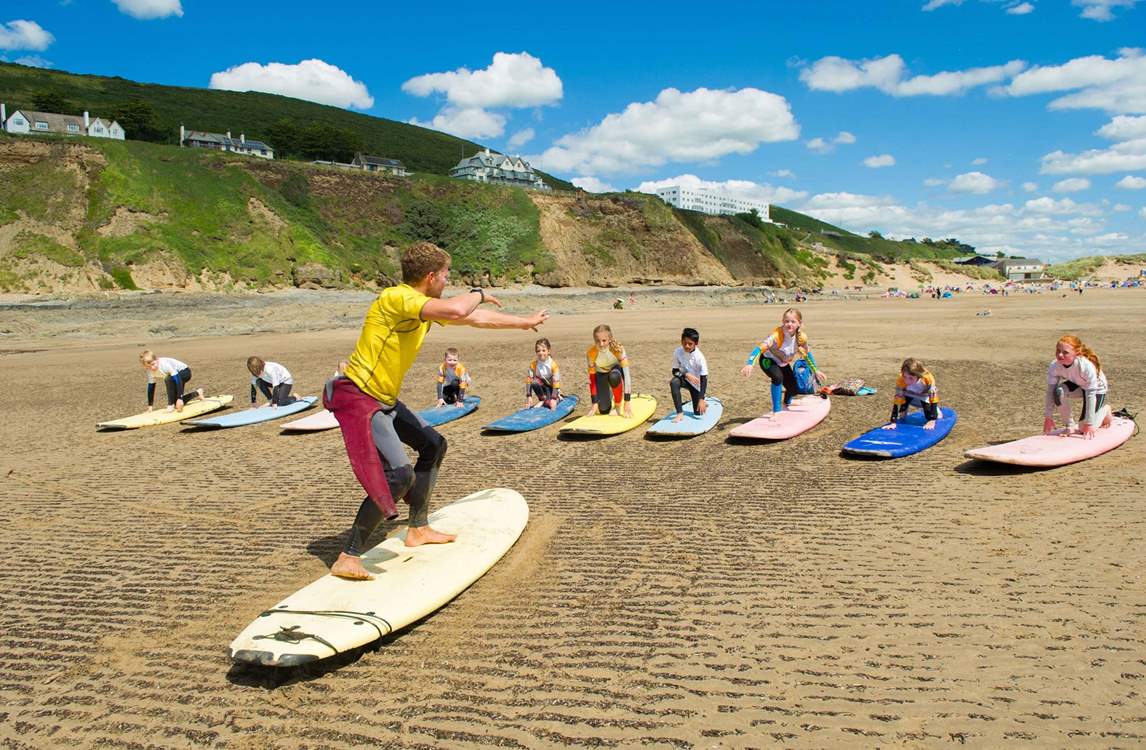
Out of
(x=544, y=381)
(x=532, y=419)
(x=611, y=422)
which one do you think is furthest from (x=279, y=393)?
(x=611, y=422)

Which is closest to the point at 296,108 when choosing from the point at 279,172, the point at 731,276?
the point at 279,172

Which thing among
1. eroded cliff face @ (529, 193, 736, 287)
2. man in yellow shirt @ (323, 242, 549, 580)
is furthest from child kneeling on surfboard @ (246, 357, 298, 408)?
eroded cliff face @ (529, 193, 736, 287)

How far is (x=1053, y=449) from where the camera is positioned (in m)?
7.66

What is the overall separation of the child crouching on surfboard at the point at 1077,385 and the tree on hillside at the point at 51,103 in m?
Answer: 117

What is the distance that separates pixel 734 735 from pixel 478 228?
61.8 meters

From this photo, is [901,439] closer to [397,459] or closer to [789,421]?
[789,421]

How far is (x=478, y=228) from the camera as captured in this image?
62594mm

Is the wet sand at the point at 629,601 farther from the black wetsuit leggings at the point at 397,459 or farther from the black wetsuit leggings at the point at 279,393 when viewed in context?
the black wetsuit leggings at the point at 279,393

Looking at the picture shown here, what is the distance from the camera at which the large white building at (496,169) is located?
110 m

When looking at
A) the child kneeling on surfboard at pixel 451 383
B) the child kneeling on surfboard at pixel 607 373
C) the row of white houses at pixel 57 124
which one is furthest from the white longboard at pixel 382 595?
the row of white houses at pixel 57 124

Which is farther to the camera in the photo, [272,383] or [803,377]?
[272,383]

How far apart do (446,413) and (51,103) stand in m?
112

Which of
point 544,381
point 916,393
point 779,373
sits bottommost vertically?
point 544,381

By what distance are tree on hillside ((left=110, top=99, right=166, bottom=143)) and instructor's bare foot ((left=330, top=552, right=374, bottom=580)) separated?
10691 centimetres
